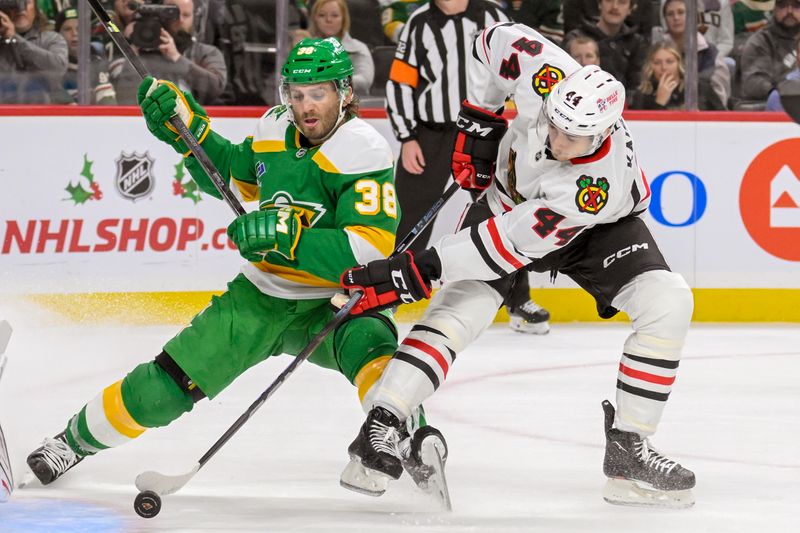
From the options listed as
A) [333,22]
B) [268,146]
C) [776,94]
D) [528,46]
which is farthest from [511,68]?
[776,94]

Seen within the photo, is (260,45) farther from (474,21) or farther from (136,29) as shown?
(474,21)

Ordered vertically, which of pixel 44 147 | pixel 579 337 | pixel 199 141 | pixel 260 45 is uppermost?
pixel 199 141

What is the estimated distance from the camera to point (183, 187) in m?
5.37

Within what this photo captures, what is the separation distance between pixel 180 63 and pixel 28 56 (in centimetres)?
58

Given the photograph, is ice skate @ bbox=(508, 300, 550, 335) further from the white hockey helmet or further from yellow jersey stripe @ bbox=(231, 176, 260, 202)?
the white hockey helmet

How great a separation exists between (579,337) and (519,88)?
92.0 inches

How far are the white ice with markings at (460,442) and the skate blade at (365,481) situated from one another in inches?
2.2

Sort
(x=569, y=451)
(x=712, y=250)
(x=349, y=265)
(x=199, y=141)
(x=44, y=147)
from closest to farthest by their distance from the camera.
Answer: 1. (x=349, y=265)
2. (x=199, y=141)
3. (x=569, y=451)
4. (x=44, y=147)
5. (x=712, y=250)

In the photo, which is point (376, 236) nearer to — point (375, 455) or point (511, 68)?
point (375, 455)

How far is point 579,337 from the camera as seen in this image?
5.32 m

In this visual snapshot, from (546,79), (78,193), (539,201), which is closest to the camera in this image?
(539,201)

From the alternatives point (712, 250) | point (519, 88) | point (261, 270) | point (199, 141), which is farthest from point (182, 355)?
point (712, 250)

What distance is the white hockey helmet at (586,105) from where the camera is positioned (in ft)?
8.65

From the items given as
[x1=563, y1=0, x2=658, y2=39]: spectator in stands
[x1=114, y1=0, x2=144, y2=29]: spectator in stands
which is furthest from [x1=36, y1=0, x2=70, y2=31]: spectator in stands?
[x1=563, y1=0, x2=658, y2=39]: spectator in stands
